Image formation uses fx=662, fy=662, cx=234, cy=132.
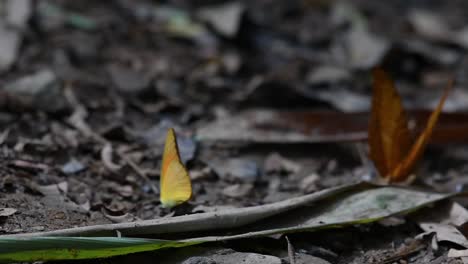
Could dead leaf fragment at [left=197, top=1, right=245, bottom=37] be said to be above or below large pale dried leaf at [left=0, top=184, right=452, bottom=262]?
above

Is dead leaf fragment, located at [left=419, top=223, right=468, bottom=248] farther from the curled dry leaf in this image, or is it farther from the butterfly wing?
the curled dry leaf

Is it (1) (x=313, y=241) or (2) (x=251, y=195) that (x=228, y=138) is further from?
(1) (x=313, y=241)

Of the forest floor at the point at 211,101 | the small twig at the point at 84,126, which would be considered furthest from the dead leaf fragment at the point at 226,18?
the small twig at the point at 84,126

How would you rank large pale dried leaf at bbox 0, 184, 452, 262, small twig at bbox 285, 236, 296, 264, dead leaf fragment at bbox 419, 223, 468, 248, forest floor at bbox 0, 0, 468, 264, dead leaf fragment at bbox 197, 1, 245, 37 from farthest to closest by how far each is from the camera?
1. dead leaf fragment at bbox 197, 1, 245, 37
2. forest floor at bbox 0, 0, 468, 264
3. dead leaf fragment at bbox 419, 223, 468, 248
4. small twig at bbox 285, 236, 296, 264
5. large pale dried leaf at bbox 0, 184, 452, 262

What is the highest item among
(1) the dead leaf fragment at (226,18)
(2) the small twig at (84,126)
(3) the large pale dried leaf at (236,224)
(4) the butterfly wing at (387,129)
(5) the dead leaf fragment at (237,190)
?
(1) the dead leaf fragment at (226,18)

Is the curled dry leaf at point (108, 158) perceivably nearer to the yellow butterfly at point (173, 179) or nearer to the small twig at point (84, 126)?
the small twig at point (84, 126)

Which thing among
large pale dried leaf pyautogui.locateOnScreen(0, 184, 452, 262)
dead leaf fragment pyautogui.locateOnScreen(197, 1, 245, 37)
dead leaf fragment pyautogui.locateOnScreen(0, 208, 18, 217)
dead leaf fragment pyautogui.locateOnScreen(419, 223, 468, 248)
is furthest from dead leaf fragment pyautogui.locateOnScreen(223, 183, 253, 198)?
dead leaf fragment pyautogui.locateOnScreen(197, 1, 245, 37)

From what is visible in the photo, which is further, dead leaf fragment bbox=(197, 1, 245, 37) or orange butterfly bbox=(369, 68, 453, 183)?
dead leaf fragment bbox=(197, 1, 245, 37)

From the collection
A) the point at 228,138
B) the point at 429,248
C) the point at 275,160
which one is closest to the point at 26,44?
the point at 228,138
